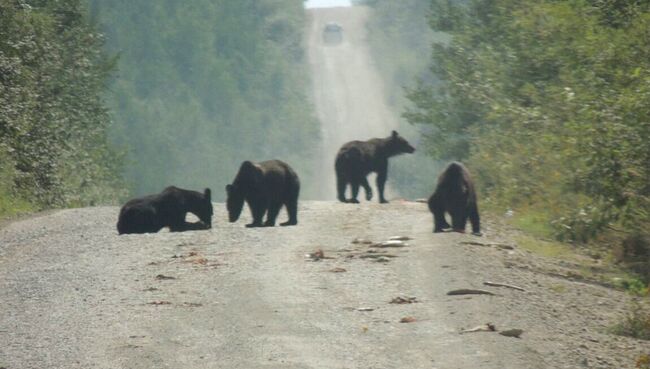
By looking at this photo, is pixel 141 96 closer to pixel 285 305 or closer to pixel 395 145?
pixel 395 145

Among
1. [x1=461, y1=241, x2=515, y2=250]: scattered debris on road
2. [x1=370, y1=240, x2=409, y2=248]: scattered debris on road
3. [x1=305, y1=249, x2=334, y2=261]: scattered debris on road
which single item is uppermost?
[x1=305, y1=249, x2=334, y2=261]: scattered debris on road

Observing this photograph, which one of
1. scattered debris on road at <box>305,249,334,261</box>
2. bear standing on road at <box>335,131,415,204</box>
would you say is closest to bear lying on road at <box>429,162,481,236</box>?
scattered debris on road at <box>305,249,334,261</box>

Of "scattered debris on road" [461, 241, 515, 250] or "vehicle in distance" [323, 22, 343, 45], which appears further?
"vehicle in distance" [323, 22, 343, 45]

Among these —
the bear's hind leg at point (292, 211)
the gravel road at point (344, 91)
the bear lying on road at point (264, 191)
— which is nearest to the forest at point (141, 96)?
the gravel road at point (344, 91)

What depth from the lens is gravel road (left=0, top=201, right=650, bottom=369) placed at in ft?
37.6

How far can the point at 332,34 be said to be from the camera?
133 m

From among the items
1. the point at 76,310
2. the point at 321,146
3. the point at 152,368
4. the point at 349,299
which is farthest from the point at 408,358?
the point at 321,146

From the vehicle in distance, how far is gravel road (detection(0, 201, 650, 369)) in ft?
363

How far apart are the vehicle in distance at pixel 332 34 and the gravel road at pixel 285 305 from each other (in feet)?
363

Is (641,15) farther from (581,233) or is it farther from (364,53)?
(364,53)

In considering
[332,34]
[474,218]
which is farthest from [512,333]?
[332,34]

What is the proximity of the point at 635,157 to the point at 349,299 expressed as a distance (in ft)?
21.6

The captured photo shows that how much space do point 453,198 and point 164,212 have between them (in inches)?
176

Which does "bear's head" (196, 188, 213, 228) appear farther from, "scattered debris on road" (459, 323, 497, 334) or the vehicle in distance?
the vehicle in distance
